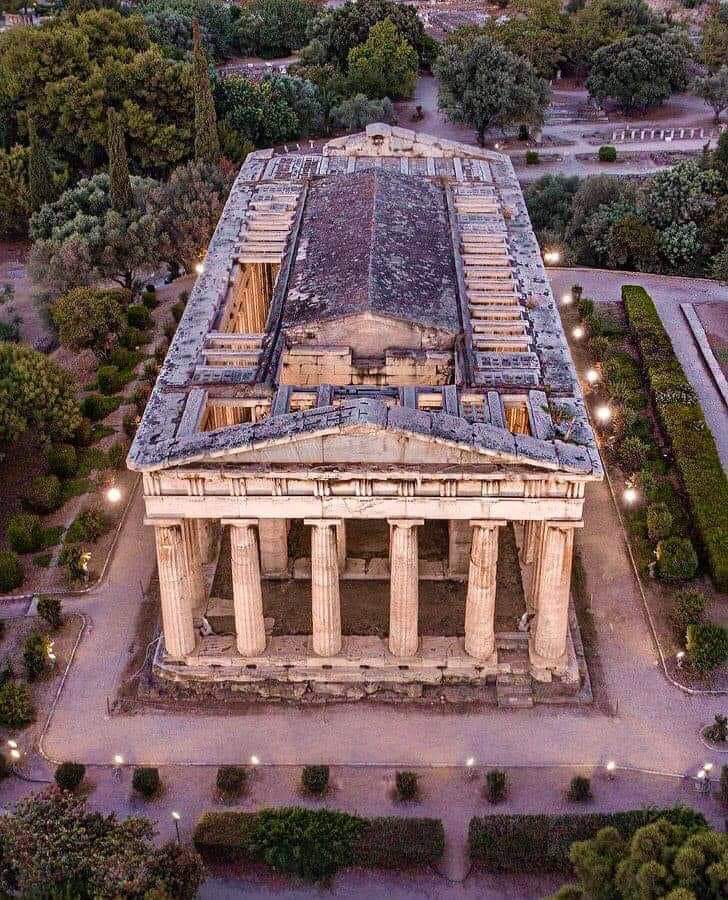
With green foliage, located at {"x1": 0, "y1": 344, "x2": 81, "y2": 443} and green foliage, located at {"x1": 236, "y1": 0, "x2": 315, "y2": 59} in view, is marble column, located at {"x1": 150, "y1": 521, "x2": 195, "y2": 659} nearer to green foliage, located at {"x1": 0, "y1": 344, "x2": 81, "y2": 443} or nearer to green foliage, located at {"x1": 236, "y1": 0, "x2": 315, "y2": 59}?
green foliage, located at {"x1": 0, "y1": 344, "x2": 81, "y2": 443}

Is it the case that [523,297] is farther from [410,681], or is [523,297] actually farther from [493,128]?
[493,128]

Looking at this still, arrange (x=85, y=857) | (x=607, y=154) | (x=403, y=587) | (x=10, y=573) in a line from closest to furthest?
1. (x=85, y=857)
2. (x=403, y=587)
3. (x=10, y=573)
4. (x=607, y=154)

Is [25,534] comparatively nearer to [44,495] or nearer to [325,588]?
[44,495]

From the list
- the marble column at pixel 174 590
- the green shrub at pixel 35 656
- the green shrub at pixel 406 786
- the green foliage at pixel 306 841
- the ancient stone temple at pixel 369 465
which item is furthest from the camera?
the green shrub at pixel 35 656

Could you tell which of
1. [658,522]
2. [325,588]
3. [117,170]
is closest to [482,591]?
[325,588]

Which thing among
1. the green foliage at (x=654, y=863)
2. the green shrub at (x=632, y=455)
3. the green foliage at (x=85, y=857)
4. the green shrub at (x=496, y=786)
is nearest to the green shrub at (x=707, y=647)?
the green shrub at (x=496, y=786)

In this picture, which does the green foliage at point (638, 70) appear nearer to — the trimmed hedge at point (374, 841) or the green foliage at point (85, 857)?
A: the trimmed hedge at point (374, 841)

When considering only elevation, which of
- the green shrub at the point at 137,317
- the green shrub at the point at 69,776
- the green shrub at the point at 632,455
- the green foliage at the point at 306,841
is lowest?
the green shrub at the point at 137,317

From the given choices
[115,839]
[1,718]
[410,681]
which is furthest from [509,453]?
[1,718]
